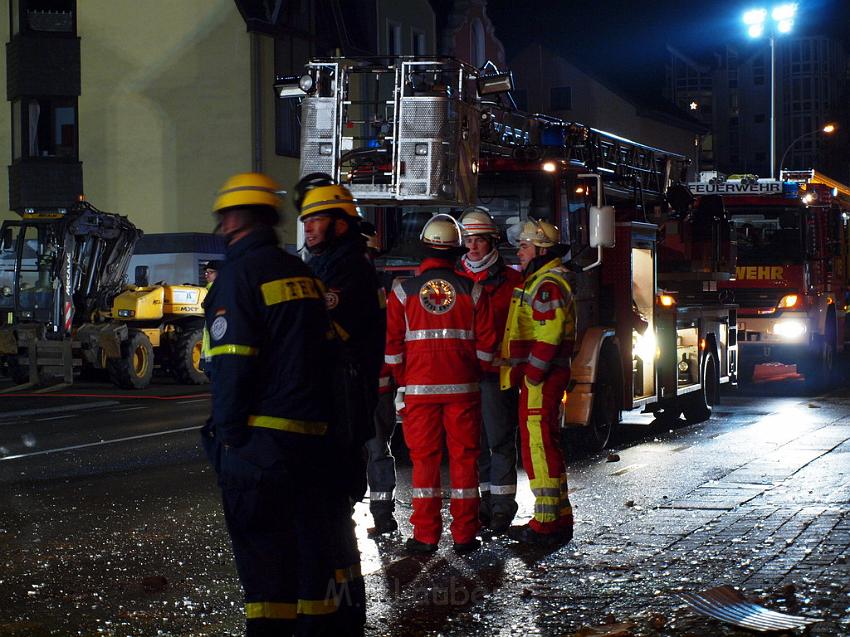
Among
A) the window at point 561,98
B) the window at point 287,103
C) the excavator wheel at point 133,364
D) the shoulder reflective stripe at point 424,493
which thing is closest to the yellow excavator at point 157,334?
the excavator wheel at point 133,364

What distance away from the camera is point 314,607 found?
4.89 m

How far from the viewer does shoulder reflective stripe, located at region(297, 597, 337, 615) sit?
489cm

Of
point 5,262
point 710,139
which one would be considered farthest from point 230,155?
point 710,139

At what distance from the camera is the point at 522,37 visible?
193ft

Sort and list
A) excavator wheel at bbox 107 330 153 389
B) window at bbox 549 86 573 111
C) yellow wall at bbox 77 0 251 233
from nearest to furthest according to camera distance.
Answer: excavator wheel at bbox 107 330 153 389 → yellow wall at bbox 77 0 251 233 → window at bbox 549 86 573 111

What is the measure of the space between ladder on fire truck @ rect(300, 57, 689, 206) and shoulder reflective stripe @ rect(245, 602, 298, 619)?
7.60m

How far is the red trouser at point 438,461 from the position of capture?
7832mm

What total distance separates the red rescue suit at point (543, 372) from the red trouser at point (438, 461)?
47cm

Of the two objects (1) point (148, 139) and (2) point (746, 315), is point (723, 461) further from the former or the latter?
(1) point (148, 139)

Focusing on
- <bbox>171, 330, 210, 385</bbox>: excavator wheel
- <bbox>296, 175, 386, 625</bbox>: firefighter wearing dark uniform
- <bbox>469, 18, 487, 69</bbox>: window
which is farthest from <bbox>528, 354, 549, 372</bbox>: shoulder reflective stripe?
<bbox>469, 18, 487, 69</bbox>: window

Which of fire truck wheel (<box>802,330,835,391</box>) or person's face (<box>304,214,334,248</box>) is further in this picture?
fire truck wheel (<box>802,330,835,391</box>)

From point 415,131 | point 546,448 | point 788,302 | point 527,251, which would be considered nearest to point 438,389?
point 546,448

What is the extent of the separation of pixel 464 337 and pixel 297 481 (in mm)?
3227

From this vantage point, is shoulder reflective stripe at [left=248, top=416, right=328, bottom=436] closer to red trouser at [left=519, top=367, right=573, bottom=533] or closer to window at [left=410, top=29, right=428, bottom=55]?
red trouser at [left=519, top=367, right=573, bottom=533]
